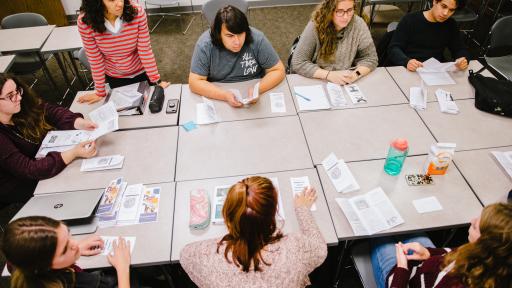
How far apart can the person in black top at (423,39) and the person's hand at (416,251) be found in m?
1.67

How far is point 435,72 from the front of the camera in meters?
2.74

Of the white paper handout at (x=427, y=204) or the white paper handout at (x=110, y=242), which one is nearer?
the white paper handout at (x=110, y=242)

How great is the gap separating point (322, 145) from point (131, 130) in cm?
131

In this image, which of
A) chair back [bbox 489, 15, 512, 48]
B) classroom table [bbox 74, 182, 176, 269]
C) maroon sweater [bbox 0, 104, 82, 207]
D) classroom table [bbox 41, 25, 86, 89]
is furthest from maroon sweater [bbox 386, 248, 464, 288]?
classroom table [bbox 41, 25, 86, 89]

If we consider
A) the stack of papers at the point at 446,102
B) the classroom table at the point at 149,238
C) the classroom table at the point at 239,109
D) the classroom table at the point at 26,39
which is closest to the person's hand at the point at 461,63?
the stack of papers at the point at 446,102

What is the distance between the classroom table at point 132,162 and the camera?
1.96 meters

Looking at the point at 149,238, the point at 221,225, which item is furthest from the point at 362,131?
the point at 149,238

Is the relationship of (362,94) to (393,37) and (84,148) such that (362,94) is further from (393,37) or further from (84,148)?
(84,148)

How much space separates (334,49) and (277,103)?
70cm

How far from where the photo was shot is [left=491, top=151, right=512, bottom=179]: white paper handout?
6.39 ft

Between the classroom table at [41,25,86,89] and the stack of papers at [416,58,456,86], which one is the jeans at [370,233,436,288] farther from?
the classroom table at [41,25,86,89]

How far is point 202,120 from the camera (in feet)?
7.73

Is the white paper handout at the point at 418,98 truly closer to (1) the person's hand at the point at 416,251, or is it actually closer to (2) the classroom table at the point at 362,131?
(2) the classroom table at the point at 362,131

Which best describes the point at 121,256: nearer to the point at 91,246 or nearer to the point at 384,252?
the point at 91,246
